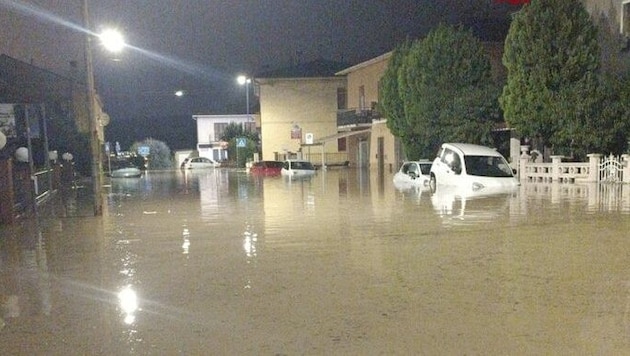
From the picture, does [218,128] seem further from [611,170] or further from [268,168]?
[611,170]

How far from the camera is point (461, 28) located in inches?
1179

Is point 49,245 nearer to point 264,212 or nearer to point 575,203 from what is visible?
point 264,212

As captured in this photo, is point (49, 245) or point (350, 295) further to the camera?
point (49, 245)

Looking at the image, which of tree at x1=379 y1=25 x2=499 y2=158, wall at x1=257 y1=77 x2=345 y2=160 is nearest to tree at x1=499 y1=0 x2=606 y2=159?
tree at x1=379 y1=25 x2=499 y2=158

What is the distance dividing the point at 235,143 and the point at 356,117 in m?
21.4

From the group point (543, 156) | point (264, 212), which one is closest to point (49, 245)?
point (264, 212)

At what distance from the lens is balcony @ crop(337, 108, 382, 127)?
43.4 m

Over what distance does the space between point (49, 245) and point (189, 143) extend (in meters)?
93.5

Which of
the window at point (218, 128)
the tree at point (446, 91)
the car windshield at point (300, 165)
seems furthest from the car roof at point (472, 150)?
the window at point (218, 128)

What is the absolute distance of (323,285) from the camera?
278 inches

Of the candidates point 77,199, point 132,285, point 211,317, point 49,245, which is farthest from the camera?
point 77,199

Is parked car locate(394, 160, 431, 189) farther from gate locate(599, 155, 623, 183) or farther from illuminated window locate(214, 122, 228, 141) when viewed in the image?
illuminated window locate(214, 122, 228, 141)

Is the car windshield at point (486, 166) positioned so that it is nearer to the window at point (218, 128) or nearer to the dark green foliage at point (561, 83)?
the dark green foliage at point (561, 83)

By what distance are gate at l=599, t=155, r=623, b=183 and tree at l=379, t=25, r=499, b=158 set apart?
19.9 feet
